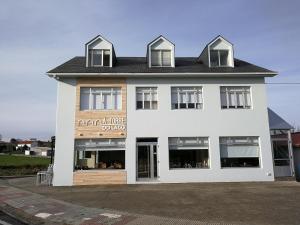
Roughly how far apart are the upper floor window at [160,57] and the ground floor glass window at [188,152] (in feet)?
17.3

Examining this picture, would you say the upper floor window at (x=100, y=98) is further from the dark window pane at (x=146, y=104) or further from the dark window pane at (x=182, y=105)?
the dark window pane at (x=182, y=105)

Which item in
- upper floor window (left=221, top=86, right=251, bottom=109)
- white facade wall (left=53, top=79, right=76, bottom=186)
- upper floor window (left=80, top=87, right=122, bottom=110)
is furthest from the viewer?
upper floor window (left=221, top=86, right=251, bottom=109)

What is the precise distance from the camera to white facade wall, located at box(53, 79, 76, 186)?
1695 cm

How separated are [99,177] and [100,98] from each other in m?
4.93

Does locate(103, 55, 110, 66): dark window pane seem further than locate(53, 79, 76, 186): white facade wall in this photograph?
Yes

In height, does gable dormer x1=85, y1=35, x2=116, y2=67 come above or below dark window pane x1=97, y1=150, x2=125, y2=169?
above

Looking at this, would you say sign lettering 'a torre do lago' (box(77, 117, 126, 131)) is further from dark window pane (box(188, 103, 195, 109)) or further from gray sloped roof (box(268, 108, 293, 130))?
gray sloped roof (box(268, 108, 293, 130))

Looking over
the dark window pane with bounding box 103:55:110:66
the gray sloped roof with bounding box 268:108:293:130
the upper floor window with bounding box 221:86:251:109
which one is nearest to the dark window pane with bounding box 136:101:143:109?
the dark window pane with bounding box 103:55:110:66

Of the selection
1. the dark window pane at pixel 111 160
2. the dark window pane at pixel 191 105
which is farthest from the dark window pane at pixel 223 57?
the dark window pane at pixel 111 160

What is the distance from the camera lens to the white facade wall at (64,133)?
55.6 feet

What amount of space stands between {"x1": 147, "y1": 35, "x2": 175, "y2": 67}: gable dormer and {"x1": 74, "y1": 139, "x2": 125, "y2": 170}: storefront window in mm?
5912

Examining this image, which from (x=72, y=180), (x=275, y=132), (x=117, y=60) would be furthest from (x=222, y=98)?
(x=72, y=180)

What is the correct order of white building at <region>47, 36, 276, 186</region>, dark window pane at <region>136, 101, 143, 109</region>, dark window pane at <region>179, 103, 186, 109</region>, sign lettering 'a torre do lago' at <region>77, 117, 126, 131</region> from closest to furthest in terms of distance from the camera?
white building at <region>47, 36, 276, 186</region> < sign lettering 'a torre do lago' at <region>77, 117, 126, 131</region> < dark window pane at <region>136, 101, 143, 109</region> < dark window pane at <region>179, 103, 186, 109</region>

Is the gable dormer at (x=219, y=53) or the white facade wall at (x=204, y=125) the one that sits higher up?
the gable dormer at (x=219, y=53)
